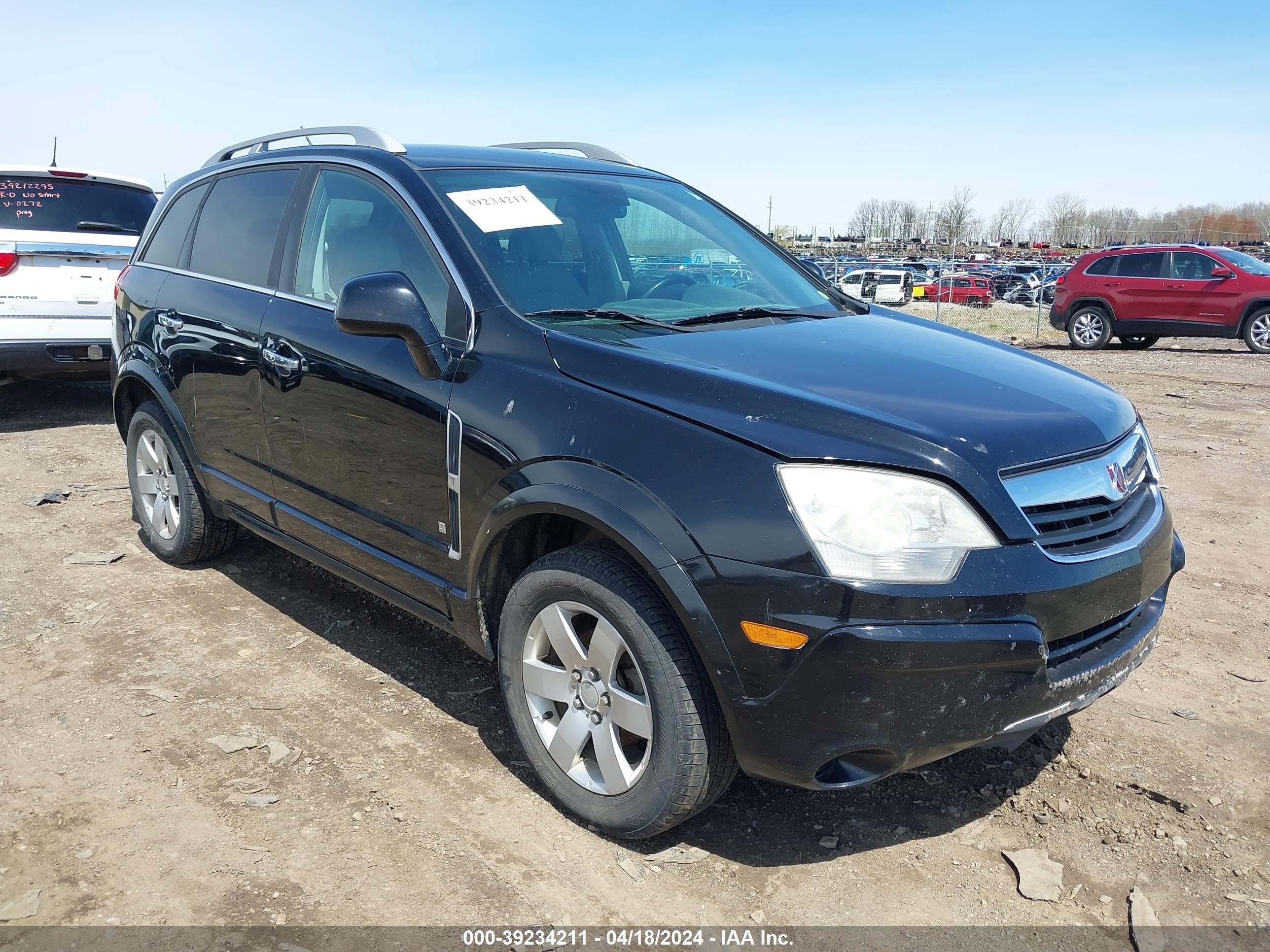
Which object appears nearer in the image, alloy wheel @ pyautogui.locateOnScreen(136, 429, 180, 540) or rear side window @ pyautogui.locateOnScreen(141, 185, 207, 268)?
rear side window @ pyautogui.locateOnScreen(141, 185, 207, 268)

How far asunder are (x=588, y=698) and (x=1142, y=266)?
16226 millimetres

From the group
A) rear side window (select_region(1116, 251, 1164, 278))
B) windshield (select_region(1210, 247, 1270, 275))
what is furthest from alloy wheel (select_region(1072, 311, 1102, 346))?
windshield (select_region(1210, 247, 1270, 275))

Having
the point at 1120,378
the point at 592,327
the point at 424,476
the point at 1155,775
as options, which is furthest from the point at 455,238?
the point at 1120,378

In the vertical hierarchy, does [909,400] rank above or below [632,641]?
above

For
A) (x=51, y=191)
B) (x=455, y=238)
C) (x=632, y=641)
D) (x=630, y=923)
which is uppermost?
(x=51, y=191)

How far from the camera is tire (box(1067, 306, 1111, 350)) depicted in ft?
54.1

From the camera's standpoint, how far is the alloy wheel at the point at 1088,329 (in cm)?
1656

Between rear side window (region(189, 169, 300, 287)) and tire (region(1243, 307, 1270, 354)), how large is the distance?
15974mm

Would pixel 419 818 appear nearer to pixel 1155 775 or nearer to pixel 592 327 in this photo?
pixel 592 327

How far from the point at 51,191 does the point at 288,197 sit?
5.06 m

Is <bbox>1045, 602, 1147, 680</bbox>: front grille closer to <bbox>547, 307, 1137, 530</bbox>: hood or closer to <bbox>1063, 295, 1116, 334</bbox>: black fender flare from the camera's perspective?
<bbox>547, 307, 1137, 530</bbox>: hood

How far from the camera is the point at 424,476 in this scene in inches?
119

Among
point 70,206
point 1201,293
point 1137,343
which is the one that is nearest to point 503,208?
point 70,206

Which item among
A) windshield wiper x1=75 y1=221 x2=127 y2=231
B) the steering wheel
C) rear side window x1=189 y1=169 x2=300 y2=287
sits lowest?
the steering wheel
